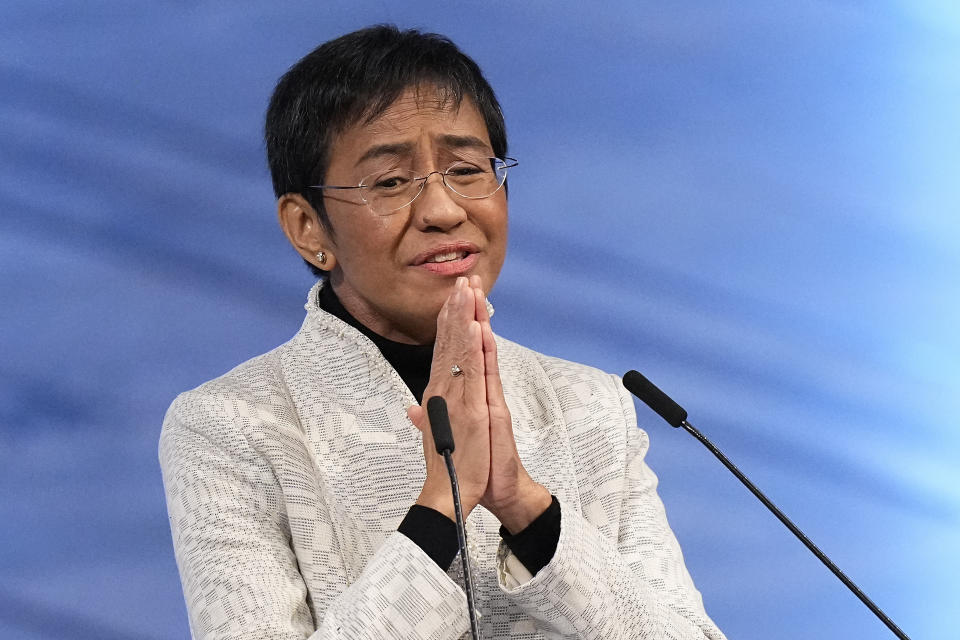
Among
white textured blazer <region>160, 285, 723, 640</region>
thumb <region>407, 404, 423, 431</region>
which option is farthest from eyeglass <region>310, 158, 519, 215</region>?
thumb <region>407, 404, 423, 431</region>

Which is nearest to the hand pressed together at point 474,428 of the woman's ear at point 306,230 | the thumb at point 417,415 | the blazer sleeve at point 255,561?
the thumb at point 417,415

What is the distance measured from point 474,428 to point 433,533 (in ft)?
0.48

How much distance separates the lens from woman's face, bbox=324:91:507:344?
1.68 m

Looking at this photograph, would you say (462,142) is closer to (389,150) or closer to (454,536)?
(389,150)

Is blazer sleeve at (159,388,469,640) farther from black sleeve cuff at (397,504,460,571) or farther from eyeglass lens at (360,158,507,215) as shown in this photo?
eyeglass lens at (360,158,507,215)

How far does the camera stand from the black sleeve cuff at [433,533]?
4.58 ft

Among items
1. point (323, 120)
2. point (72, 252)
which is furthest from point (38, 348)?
point (323, 120)

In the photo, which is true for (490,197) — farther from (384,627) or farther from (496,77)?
(496,77)

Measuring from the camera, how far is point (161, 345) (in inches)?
98.2

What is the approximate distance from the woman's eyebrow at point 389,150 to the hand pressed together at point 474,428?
0.25m

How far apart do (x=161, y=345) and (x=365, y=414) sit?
0.91 meters

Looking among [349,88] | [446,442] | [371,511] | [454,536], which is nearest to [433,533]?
[454,536]

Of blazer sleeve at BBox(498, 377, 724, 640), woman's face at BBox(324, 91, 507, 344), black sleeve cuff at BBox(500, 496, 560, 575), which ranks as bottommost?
blazer sleeve at BBox(498, 377, 724, 640)

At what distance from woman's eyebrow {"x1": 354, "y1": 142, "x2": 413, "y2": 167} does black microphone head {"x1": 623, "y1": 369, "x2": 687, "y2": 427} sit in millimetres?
446
